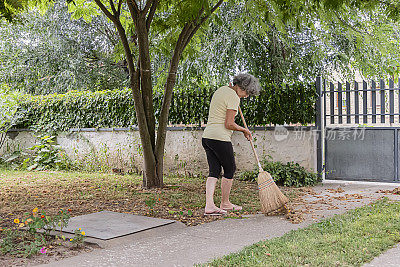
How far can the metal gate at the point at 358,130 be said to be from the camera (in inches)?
322

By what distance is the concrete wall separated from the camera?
8.62 meters

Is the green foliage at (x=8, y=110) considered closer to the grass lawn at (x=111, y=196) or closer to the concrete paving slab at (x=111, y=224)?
the grass lawn at (x=111, y=196)

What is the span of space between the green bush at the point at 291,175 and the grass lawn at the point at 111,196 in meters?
0.44

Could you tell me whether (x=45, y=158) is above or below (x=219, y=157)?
below

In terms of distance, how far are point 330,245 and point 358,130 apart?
17.5 ft

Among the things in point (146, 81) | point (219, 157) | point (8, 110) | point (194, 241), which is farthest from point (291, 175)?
point (8, 110)

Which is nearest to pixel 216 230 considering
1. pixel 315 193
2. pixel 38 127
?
pixel 315 193

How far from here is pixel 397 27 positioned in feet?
36.2

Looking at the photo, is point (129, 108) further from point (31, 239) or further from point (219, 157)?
point (31, 239)

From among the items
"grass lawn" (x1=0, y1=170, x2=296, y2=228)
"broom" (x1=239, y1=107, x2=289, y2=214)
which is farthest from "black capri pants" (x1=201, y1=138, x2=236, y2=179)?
"grass lawn" (x1=0, y1=170, x2=296, y2=228)

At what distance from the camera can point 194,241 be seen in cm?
420

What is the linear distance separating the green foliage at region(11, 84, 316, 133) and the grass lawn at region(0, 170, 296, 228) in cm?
165

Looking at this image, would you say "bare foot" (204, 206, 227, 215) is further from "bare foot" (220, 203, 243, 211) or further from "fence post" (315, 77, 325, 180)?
"fence post" (315, 77, 325, 180)

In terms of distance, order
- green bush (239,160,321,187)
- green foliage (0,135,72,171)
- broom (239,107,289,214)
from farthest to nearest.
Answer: green foliage (0,135,72,171) < green bush (239,160,321,187) < broom (239,107,289,214)
